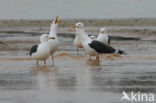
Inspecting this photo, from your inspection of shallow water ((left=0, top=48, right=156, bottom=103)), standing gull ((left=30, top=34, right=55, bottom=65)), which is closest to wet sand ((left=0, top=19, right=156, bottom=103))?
shallow water ((left=0, top=48, right=156, bottom=103))

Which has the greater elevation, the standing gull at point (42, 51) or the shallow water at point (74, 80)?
the standing gull at point (42, 51)

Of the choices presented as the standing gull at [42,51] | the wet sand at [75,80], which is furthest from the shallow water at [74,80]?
the standing gull at [42,51]

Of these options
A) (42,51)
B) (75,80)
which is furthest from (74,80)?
(42,51)

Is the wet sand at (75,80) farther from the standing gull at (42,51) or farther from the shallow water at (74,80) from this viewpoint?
the standing gull at (42,51)

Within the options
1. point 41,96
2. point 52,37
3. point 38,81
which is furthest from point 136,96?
point 52,37

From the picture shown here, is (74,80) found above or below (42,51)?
below

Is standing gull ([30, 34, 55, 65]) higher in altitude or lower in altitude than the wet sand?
higher

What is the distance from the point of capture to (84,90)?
9.48 meters

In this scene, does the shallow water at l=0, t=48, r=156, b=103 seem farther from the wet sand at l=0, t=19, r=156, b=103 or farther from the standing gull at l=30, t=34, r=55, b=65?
the standing gull at l=30, t=34, r=55, b=65

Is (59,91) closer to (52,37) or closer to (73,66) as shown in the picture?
(73,66)

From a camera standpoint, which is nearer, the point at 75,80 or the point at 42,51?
the point at 75,80

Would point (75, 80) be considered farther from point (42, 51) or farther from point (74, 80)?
point (42, 51)

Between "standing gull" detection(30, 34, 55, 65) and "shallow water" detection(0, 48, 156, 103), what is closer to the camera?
"shallow water" detection(0, 48, 156, 103)

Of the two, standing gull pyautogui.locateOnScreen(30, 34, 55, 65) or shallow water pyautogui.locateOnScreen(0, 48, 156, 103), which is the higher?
standing gull pyautogui.locateOnScreen(30, 34, 55, 65)
